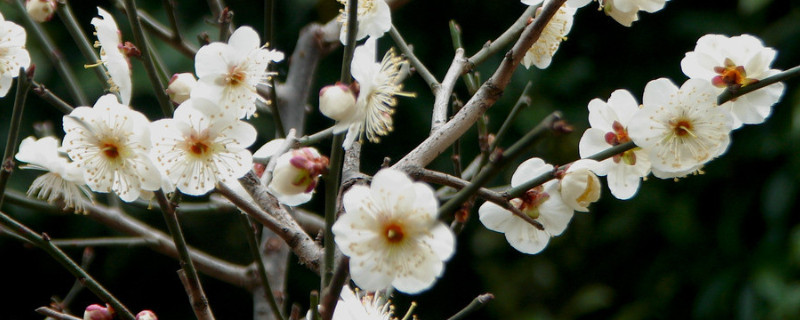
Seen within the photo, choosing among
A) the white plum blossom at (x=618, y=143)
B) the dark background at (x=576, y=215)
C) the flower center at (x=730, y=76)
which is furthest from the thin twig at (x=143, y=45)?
the dark background at (x=576, y=215)

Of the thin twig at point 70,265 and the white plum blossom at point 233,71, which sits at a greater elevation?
the white plum blossom at point 233,71

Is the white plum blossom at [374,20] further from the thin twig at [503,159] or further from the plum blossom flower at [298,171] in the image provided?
the thin twig at [503,159]

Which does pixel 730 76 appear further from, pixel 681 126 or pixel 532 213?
pixel 532 213

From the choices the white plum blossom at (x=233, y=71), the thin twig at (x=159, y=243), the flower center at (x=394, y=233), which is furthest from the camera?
the thin twig at (x=159, y=243)

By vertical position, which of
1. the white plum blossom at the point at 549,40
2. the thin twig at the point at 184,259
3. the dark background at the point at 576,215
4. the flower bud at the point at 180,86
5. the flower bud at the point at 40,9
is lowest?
the thin twig at the point at 184,259

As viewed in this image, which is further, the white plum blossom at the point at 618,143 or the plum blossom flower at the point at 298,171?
the white plum blossom at the point at 618,143

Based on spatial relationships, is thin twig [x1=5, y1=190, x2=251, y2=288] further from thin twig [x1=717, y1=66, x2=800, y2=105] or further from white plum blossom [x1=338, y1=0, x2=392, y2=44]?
thin twig [x1=717, y1=66, x2=800, y2=105]

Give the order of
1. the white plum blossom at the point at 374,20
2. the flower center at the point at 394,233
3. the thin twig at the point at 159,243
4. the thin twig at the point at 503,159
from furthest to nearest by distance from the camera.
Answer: the thin twig at the point at 159,243 → the white plum blossom at the point at 374,20 → the flower center at the point at 394,233 → the thin twig at the point at 503,159

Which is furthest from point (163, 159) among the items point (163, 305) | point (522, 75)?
point (163, 305)
